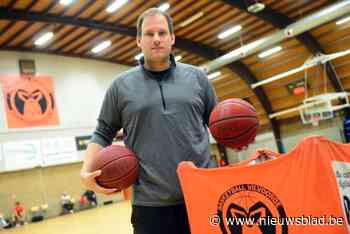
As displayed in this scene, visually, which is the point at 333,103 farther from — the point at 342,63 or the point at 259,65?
the point at 259,65

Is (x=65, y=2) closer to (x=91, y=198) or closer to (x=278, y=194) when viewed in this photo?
(x=91, y=198)

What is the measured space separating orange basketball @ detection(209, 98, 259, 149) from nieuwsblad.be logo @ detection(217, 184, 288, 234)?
0.45m

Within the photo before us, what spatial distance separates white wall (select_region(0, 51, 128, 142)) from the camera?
1589cm

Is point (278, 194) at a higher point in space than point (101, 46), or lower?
Result: lower

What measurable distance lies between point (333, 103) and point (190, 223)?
59.5 feet

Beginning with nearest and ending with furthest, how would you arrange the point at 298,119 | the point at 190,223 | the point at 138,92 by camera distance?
the point at 190,223 < the point at 138,92 < the point at 298,119

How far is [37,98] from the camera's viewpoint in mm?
16219

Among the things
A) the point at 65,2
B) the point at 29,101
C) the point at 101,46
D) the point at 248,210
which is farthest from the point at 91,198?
the point at 248,210

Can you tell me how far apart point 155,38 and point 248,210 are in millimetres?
925

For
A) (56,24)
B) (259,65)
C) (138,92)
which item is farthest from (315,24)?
(138,92)

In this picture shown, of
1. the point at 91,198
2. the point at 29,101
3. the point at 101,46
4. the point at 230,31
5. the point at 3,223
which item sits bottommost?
the point at 3,223

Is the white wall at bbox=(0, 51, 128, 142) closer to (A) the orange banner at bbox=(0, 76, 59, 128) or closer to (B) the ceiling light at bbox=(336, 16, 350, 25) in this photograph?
(A) the orange banner at bbox=(0, 76, 59, 128)

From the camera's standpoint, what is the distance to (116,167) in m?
2.06

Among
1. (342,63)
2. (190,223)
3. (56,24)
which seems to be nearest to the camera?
(190,223)
